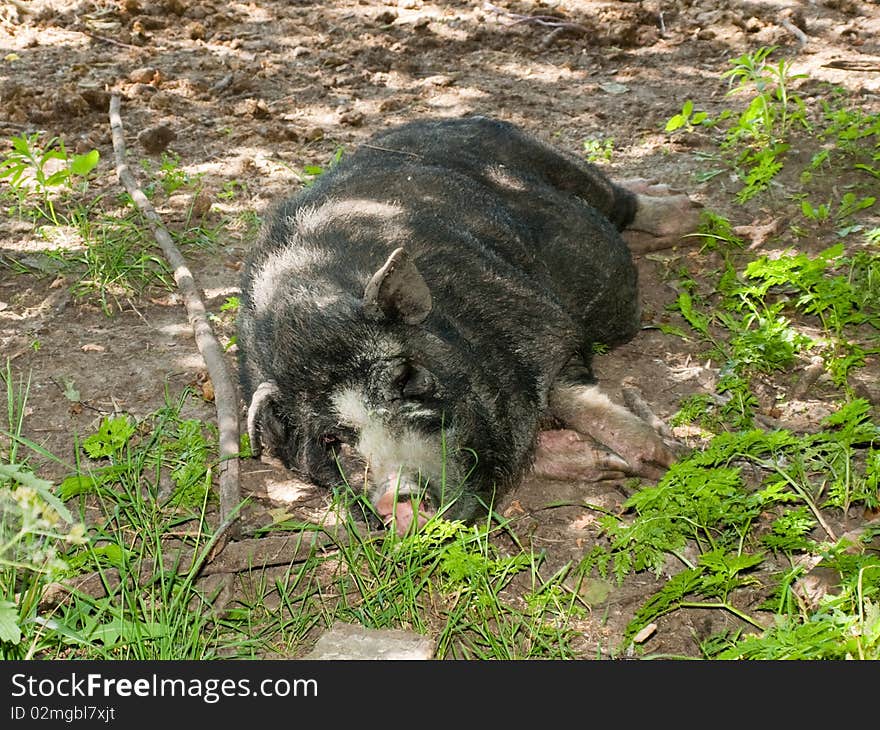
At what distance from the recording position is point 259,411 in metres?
3.94

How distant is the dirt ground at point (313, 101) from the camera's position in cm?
486

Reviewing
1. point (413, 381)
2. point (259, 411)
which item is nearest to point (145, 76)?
point (259, 411)

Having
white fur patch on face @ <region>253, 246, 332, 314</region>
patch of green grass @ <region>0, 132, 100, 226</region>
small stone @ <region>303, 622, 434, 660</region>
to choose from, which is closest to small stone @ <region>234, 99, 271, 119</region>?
patch of green grass @ <region>0, 132, 100, 226</region>

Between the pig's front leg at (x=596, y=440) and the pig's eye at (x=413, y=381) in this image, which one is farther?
the pig's front leg at (x=596, y=440)

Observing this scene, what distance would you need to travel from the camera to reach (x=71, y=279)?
18.6 feet

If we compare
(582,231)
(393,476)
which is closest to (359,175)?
(582,231)

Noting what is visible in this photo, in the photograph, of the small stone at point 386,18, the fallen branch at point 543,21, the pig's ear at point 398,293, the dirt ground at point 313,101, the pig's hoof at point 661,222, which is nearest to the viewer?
the pig's ear at point 398,293

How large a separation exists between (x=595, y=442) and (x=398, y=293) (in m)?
1.12

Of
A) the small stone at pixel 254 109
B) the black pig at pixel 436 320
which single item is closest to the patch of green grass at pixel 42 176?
the small stone at pixel 254 109

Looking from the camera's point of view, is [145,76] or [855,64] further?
[145,76]

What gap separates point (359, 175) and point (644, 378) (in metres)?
1.65

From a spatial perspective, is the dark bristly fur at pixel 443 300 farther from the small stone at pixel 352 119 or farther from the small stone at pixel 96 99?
the small stone at pixel 96 99

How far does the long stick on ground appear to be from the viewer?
13.1ft

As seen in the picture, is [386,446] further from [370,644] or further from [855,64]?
[855,64]
